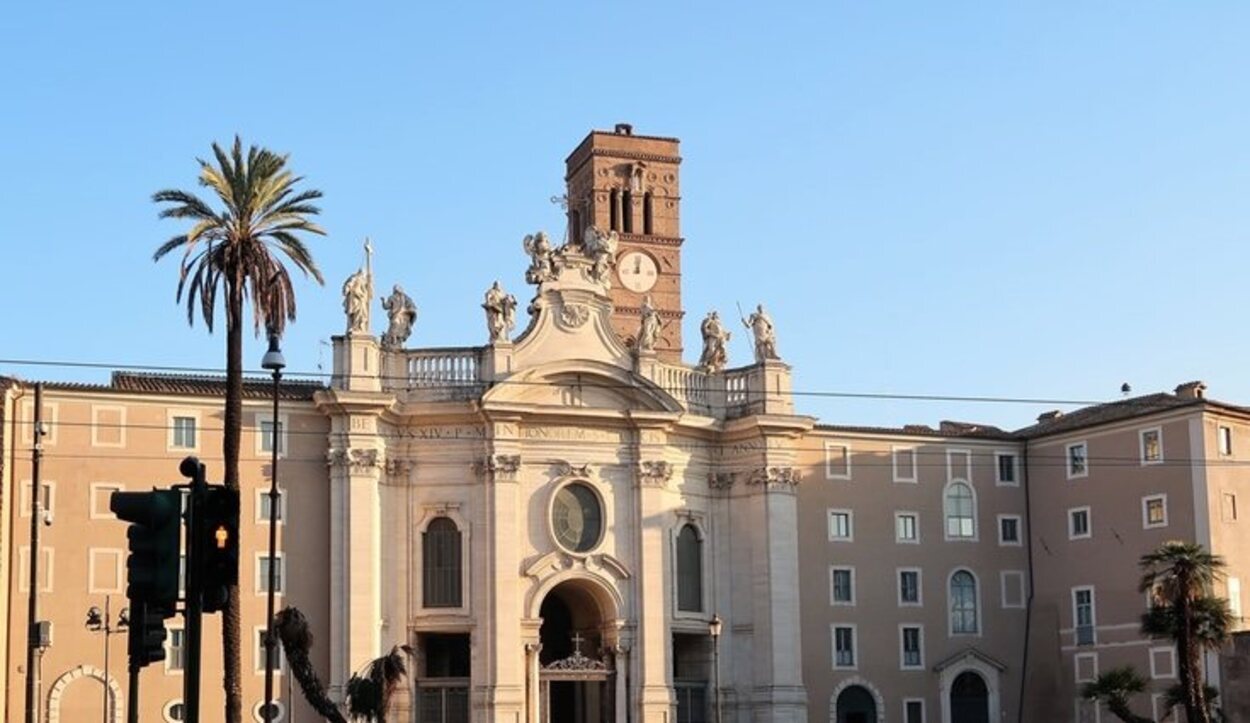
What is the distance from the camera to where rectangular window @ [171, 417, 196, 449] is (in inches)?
2660

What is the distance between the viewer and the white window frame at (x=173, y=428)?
67500mm

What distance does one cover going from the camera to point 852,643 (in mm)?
76625

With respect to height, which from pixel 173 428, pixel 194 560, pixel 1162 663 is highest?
pixel 173 428

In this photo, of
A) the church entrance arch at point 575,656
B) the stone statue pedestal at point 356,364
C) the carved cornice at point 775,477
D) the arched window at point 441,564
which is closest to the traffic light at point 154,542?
the stone statue pedestal at point 356,364

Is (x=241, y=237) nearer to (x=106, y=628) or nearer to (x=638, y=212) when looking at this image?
(x=106, y=628)

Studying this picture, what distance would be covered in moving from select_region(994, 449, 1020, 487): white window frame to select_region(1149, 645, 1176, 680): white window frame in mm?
9357

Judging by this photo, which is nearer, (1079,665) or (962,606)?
(1079,665)

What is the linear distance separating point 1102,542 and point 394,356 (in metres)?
26.7

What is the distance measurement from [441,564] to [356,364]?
24.6 ft

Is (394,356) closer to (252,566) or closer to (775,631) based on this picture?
(252,566)

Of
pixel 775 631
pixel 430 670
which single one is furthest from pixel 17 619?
pixel 775 631

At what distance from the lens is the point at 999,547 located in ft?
260

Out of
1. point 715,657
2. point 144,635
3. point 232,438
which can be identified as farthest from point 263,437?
point 144,635

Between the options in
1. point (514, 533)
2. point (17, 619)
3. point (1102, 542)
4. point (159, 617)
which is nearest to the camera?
point (159, 617)
